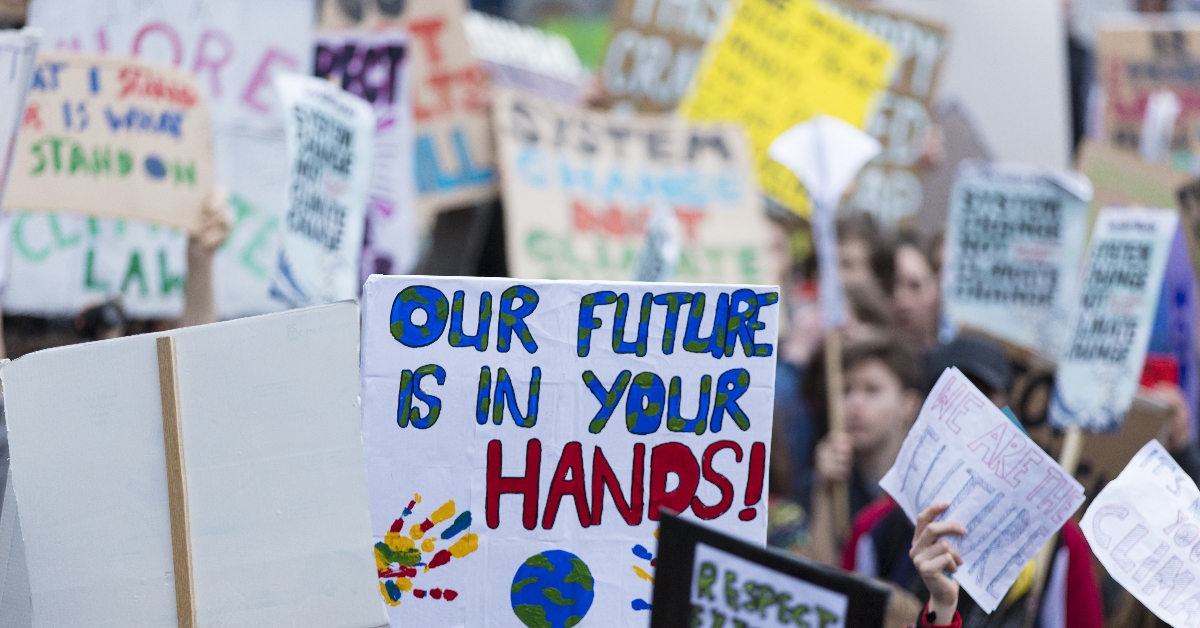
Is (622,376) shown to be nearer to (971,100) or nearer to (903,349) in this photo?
(903,349)

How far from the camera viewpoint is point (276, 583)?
2.45 metres

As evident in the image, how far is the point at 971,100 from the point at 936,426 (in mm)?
6572

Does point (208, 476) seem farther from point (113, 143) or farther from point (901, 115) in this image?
point (901, 115)

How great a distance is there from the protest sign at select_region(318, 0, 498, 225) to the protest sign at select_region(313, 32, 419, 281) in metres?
0.66

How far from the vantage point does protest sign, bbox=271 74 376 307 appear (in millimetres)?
3564

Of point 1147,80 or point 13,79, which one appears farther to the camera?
point 1147,80

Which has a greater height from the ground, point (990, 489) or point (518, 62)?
point (518, 62)

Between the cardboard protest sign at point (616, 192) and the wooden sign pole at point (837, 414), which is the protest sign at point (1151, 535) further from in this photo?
the cardboard protest sign at point (616, 192)

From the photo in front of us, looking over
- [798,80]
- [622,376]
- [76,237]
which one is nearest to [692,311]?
[622,376]

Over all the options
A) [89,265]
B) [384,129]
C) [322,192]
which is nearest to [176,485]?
[322,192]

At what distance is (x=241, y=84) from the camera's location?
4715mm

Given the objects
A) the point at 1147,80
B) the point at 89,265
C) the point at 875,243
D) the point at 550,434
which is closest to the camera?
the point at 550,434

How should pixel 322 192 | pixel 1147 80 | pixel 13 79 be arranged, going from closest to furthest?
pixel 13 79 < pixel 322 192 < pixel 1147 80

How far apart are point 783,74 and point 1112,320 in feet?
8.10
